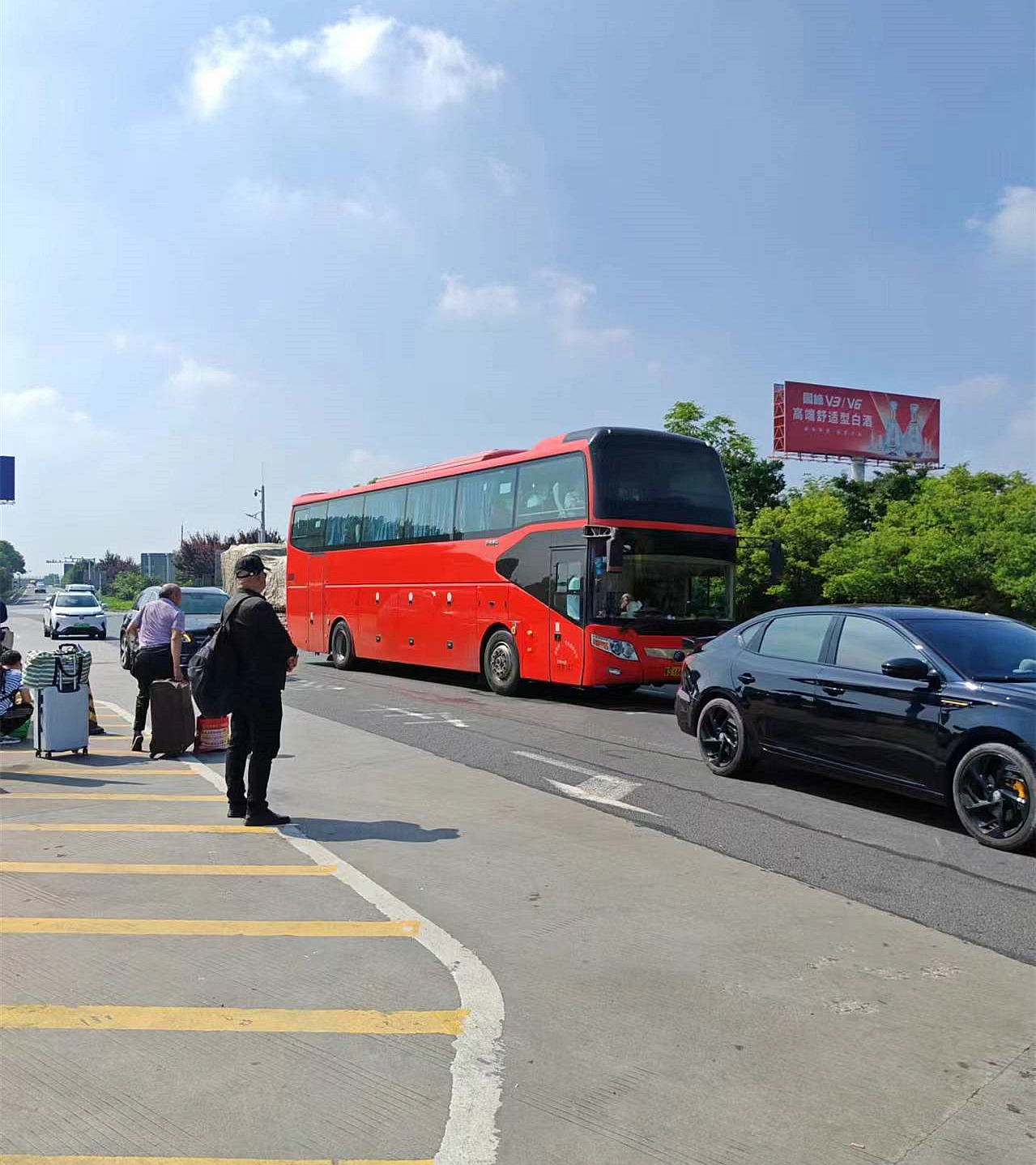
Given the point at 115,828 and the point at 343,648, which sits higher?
the point at 343,648

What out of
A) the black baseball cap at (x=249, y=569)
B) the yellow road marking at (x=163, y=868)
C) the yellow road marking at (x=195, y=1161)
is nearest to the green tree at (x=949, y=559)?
the black baseball cap at (x=249, y=569)

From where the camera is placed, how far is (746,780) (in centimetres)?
872

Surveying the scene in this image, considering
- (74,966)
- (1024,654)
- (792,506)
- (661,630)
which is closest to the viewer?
(74,966)

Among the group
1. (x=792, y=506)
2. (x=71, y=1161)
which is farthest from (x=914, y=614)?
(x=792, y=506)

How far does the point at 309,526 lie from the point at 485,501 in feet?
24.9

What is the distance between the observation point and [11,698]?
415 inches

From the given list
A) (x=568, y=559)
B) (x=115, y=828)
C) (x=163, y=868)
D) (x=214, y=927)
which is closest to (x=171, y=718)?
(x=115, y=828)

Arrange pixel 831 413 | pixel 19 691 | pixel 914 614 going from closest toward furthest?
pixel 914 614 → pixel 19 691 → pixel 831 413

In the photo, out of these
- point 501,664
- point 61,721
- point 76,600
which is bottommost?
point 61,721

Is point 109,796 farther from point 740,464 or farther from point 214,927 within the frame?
point 740,464

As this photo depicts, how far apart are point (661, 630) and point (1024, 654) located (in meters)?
7.32

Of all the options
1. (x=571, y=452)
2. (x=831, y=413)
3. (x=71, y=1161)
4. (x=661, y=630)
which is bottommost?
(x=71, y=1161)

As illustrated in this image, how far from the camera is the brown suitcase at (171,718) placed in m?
9.69

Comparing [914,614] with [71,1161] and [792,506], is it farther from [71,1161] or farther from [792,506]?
[792,506]
